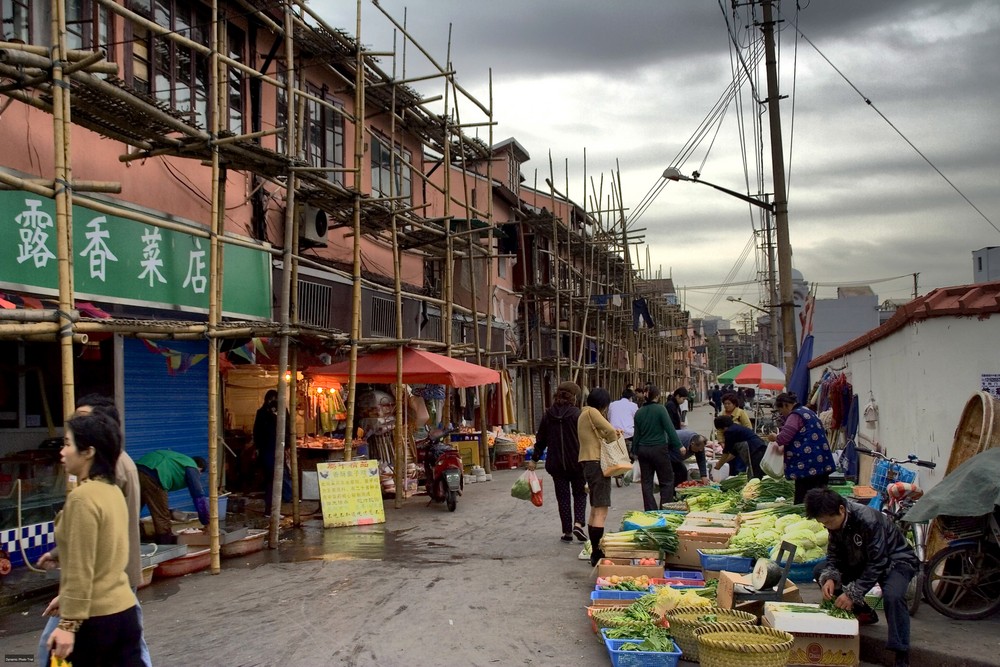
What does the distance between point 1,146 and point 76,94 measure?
5.91ft

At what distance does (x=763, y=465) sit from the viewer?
36.9ft

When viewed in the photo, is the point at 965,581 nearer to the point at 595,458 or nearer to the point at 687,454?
the point at 595,458

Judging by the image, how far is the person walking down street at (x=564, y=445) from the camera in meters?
10.0

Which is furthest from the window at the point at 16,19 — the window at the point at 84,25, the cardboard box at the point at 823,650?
the cardboard box at the point at 823,650

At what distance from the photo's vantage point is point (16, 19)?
29.3 feet

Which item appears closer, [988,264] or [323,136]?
[323,136]

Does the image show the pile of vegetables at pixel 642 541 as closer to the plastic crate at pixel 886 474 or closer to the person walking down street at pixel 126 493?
the plastic crate at pixel 886 474

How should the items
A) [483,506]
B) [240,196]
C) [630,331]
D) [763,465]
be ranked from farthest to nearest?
[630,331]
[483,506]
[240,196]
[763,465]

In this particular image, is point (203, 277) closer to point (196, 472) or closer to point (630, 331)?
point (196, 472)

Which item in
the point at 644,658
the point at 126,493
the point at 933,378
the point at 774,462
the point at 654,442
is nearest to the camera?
the point at 126,493

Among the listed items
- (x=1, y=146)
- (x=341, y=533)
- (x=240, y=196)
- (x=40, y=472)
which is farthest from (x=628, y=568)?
(x=240, y=196)

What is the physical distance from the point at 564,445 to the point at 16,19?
25.3 feet

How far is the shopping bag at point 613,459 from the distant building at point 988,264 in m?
21.7

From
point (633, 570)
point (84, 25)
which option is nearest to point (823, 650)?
point (633, 570)
